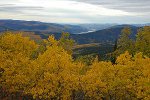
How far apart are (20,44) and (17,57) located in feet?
23.4

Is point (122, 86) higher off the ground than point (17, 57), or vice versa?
point (17, 57)

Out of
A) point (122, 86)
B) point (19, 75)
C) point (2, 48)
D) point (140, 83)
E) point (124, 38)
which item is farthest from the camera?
point (124, 38)

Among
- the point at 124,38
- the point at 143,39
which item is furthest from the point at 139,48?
the point at 124,38

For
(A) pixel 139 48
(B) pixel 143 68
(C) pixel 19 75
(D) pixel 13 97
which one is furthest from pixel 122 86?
(A) pixel 139 48

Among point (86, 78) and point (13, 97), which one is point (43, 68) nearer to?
point (86, 78)

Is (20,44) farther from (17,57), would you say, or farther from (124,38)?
(124,38)

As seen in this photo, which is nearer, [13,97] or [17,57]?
[17,57]

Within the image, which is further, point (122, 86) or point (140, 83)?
point (122, 86)

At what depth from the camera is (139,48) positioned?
86.7 m

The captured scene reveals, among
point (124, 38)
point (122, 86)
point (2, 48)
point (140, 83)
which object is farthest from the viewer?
point (124, 38)

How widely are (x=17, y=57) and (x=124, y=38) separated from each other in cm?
5144

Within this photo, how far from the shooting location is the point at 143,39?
87.6 metres

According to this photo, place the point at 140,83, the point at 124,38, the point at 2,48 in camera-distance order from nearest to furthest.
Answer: the point at 140,83 → the point at 2,48 → the point at 124,38

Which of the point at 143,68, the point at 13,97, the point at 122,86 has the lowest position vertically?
the point at 13,97
